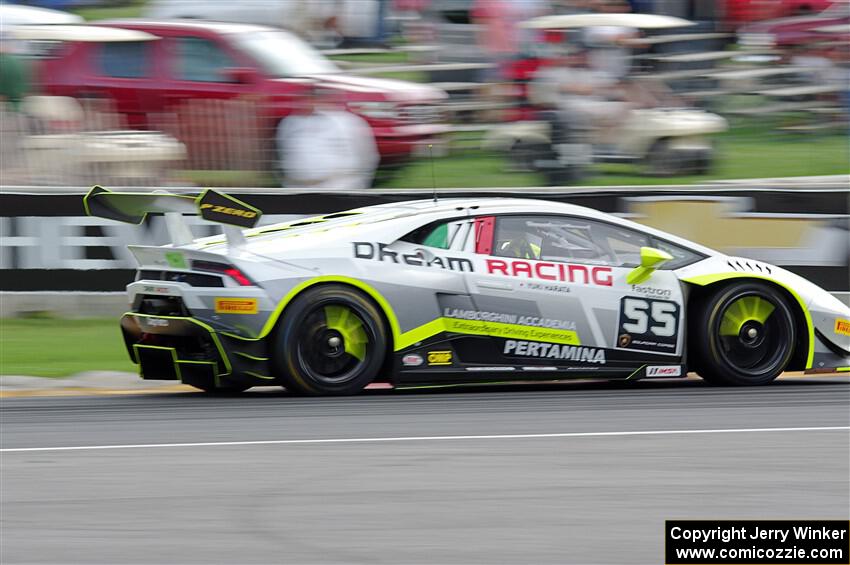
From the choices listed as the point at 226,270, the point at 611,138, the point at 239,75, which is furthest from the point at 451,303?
the point at 239,75

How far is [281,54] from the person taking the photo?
13.2 metres

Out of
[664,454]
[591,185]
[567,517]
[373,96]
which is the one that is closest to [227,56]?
[373,96]

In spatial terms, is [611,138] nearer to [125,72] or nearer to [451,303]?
[125,72]

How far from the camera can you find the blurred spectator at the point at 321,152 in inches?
453

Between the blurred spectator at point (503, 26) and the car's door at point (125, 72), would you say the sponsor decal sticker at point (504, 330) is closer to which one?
the car's door at point (125, 72)

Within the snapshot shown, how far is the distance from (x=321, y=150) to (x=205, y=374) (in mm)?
3967

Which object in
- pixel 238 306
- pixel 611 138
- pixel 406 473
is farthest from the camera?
pixel 611 138

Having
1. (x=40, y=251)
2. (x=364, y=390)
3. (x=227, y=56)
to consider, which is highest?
(x=227, y=56)

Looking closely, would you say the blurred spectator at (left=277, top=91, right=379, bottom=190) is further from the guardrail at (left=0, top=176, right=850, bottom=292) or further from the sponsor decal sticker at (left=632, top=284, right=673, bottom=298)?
the sponsor decal sticker at (left=632, top=284, right=673, bottom=298)

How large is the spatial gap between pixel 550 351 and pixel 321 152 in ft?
13.4

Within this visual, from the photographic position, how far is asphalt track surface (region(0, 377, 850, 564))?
483 centimetres

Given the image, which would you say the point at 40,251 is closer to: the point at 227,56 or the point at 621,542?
the point at 227,56

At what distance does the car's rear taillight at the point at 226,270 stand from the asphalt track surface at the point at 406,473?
2.41 ft

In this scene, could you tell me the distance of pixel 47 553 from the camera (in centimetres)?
470
